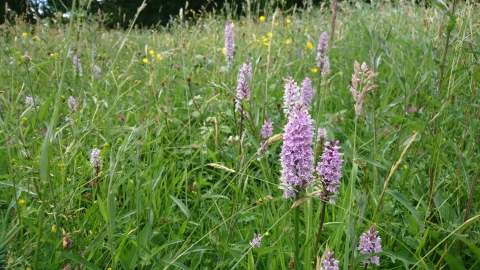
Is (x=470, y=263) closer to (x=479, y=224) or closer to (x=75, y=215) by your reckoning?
(x=479, y=224)

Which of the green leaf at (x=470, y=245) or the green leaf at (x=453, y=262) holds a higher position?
the green leaf at (x=470, y=245)

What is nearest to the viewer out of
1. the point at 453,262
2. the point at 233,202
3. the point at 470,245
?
the point at 470,245

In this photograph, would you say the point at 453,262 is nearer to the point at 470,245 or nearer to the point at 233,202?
the point at 470,245

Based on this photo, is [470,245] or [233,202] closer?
[470,245]

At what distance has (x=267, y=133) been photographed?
5.80 feet

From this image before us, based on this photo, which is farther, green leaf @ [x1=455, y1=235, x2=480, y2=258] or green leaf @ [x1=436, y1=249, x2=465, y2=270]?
green leaf @ [x1=436, y1=249, x2=465, y2=270]

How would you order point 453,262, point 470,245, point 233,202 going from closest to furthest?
point 470,245 < point 453,262 < point 233,202

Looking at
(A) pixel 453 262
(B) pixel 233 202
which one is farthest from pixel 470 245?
(B) pixel 233 202

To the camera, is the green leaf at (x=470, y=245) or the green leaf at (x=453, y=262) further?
the green leaf at (x=453, y=262)

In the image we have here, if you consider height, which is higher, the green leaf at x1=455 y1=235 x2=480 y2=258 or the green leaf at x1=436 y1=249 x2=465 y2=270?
the green leaf at x1=455 y1=235 x2=480 y2=258

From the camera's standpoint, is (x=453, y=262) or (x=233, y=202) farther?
(x=233, y=202)

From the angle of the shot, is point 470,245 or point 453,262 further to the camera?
point 453,262

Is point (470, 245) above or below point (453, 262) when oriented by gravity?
above

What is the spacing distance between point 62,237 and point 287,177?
0.67m
